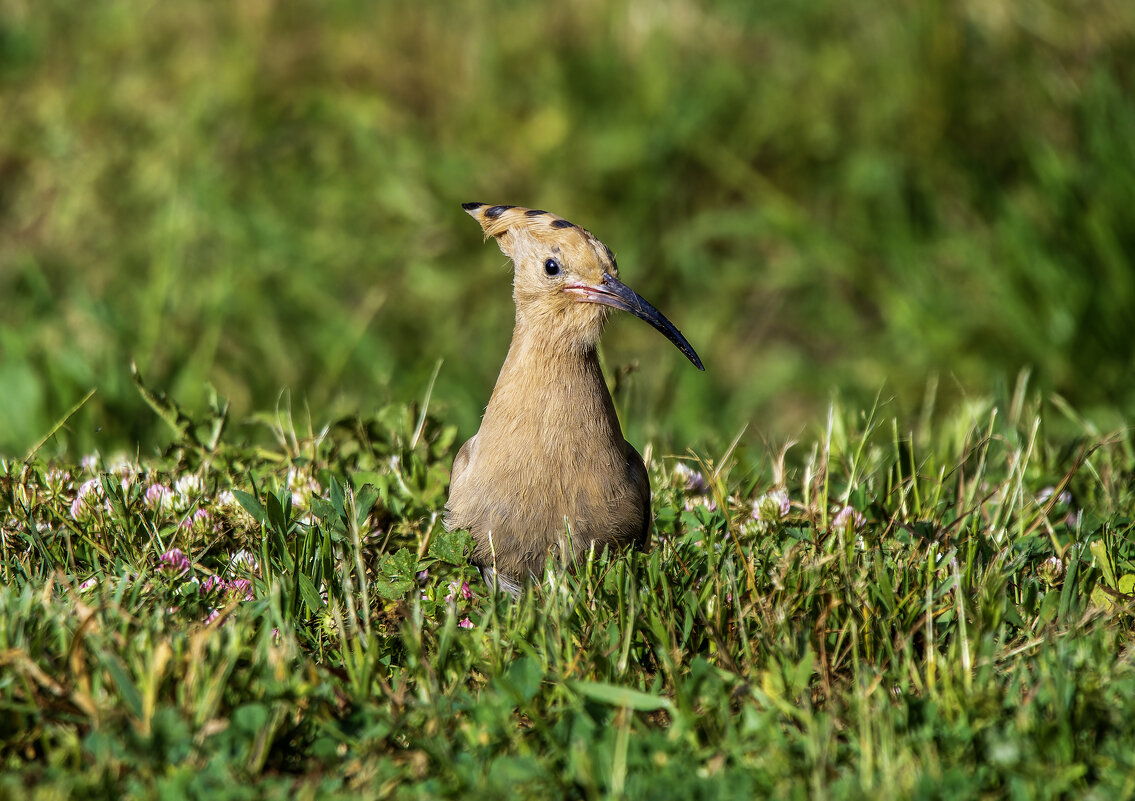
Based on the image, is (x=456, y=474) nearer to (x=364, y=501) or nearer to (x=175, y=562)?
(x=364, y=501)

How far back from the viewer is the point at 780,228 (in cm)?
615

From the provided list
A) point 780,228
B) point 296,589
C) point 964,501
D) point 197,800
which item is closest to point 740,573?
point 964,501

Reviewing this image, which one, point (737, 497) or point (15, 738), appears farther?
point (737, 497)

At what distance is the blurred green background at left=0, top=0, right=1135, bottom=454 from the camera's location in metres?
5.66

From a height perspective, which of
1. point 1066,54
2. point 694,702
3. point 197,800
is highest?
point 1066,54

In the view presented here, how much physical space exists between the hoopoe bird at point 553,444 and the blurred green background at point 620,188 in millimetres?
2306

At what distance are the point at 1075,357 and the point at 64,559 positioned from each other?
4.20 meters

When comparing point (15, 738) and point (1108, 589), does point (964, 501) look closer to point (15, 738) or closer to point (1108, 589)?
point (1108, 589)

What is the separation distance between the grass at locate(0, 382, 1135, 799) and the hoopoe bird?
110mm

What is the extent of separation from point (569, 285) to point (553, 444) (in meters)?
0.43

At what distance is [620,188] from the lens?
6547 millimetres

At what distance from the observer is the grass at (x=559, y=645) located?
2201 millimetres

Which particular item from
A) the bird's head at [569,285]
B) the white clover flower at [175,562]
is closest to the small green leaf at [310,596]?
the white clover flower at [175,562]

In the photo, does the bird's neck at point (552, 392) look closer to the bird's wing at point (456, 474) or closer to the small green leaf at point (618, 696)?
the bird's wing at point (456, 474)
